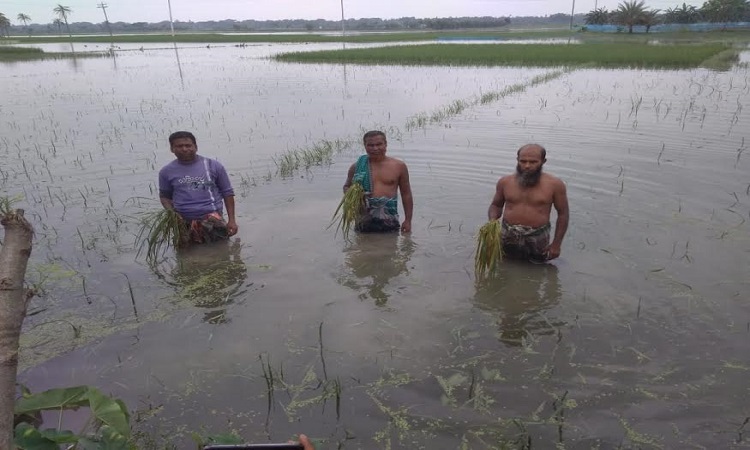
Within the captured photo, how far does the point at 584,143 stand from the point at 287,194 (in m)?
5.28

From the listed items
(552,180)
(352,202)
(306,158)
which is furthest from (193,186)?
(306,158)

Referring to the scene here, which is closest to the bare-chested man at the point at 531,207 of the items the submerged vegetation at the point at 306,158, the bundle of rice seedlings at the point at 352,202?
the bundle of rice seedlings at the point at 352,202

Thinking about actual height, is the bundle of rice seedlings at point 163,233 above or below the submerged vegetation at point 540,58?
below

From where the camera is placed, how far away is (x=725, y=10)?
177ft

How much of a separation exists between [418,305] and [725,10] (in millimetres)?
66385

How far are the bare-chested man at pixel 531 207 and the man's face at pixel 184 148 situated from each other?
2.64m

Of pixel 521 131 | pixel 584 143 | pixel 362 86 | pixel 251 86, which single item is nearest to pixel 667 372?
pixel 584 143

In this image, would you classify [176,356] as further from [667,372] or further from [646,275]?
[646,275]

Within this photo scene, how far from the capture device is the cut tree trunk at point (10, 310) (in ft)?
4.01

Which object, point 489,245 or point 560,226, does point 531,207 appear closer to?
point 560,226

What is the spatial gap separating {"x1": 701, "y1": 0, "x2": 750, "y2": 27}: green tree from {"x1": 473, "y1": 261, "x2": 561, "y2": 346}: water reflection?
213 ft

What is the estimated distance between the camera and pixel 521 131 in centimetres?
986

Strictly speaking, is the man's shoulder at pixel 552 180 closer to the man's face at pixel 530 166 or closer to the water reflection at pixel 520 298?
the man's face at pixel 530 166

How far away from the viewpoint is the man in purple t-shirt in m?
4.54
